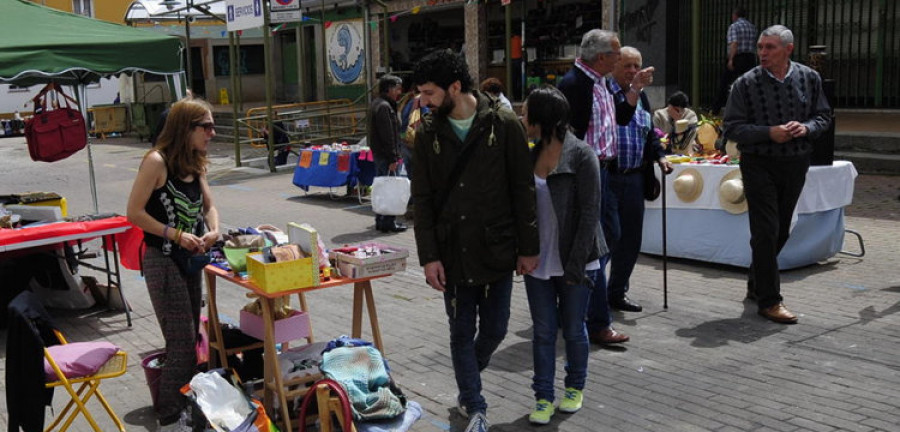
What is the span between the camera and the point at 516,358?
5977 millimetres

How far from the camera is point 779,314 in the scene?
6473mm

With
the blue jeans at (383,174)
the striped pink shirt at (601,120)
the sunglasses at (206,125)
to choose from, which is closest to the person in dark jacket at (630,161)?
the striped pink shirt at (601,120)

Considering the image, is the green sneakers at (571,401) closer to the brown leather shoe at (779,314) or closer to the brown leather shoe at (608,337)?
the brown leather shoe at (608,337)

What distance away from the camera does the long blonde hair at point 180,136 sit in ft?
16.2

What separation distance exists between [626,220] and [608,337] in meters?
0.88

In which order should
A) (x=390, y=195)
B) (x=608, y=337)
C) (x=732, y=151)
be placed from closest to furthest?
1. (x=608, y=337)
2. (x=732, y=151)
3. (x=390, y=195)

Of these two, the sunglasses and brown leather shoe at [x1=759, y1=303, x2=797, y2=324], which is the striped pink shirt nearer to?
brown leather shoe at [x1=759, y1=303, x2=797, y2=324]

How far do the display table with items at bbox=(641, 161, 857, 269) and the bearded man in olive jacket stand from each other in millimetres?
3878

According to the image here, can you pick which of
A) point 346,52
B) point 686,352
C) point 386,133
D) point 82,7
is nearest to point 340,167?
point 386,133

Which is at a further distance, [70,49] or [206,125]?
[70,49]

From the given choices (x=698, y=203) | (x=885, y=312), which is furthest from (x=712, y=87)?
(x=885, y=312)

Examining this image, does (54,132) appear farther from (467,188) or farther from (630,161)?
(467,188)

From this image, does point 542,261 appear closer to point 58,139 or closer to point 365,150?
point 58,139

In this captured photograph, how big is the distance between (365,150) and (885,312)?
7.86 m
